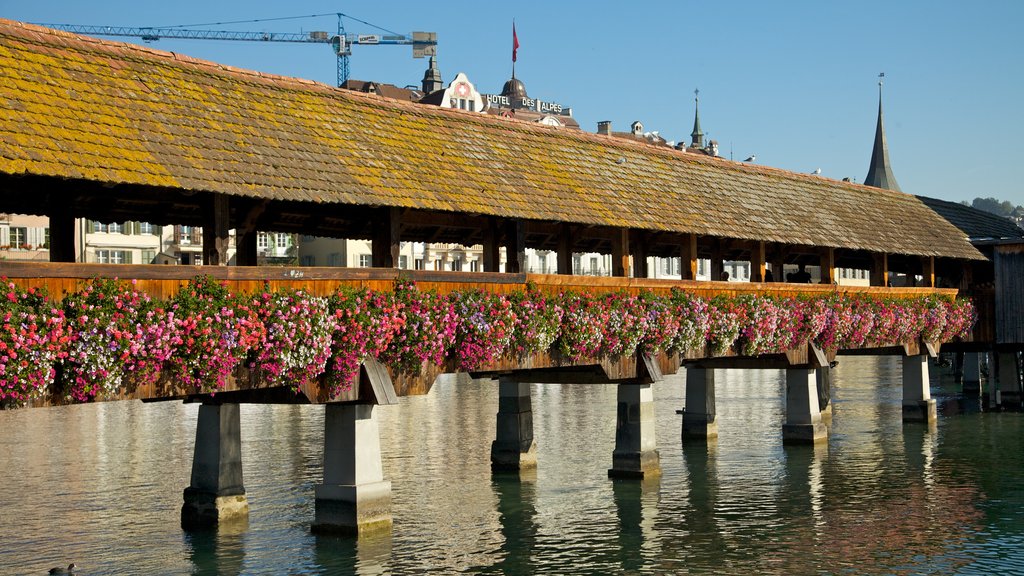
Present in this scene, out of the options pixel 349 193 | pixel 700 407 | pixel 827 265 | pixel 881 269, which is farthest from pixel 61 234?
pixel 881 269

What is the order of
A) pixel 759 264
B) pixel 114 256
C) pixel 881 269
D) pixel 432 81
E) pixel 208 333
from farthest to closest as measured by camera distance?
pixel 432 81 → pixel 114 256 → pixel 881 269 → pixel 759 264 → pixel 208 333

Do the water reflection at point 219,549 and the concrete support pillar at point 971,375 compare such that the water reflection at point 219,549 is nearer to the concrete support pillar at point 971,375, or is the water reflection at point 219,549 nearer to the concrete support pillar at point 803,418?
the concrete support pillar at point 803,418

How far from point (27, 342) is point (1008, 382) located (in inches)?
1749

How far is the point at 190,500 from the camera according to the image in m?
26.5

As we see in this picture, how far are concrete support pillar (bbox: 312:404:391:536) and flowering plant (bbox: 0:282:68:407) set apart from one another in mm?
7036

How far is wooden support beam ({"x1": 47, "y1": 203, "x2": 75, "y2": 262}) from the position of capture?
20281 millimetres

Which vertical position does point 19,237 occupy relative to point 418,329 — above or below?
above

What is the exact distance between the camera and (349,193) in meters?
22.0

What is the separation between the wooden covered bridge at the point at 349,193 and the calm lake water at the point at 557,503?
156cm

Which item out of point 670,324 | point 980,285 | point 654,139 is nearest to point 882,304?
point 980,285

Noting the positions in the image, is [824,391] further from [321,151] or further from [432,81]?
[432,81]

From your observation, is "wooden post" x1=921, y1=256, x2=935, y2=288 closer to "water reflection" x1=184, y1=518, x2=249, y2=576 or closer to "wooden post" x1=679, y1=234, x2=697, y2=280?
"wooden post" x1=679, y1=234, x2=697, y2=280

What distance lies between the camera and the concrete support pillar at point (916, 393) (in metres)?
46.4

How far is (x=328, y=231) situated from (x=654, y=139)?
356 ft
